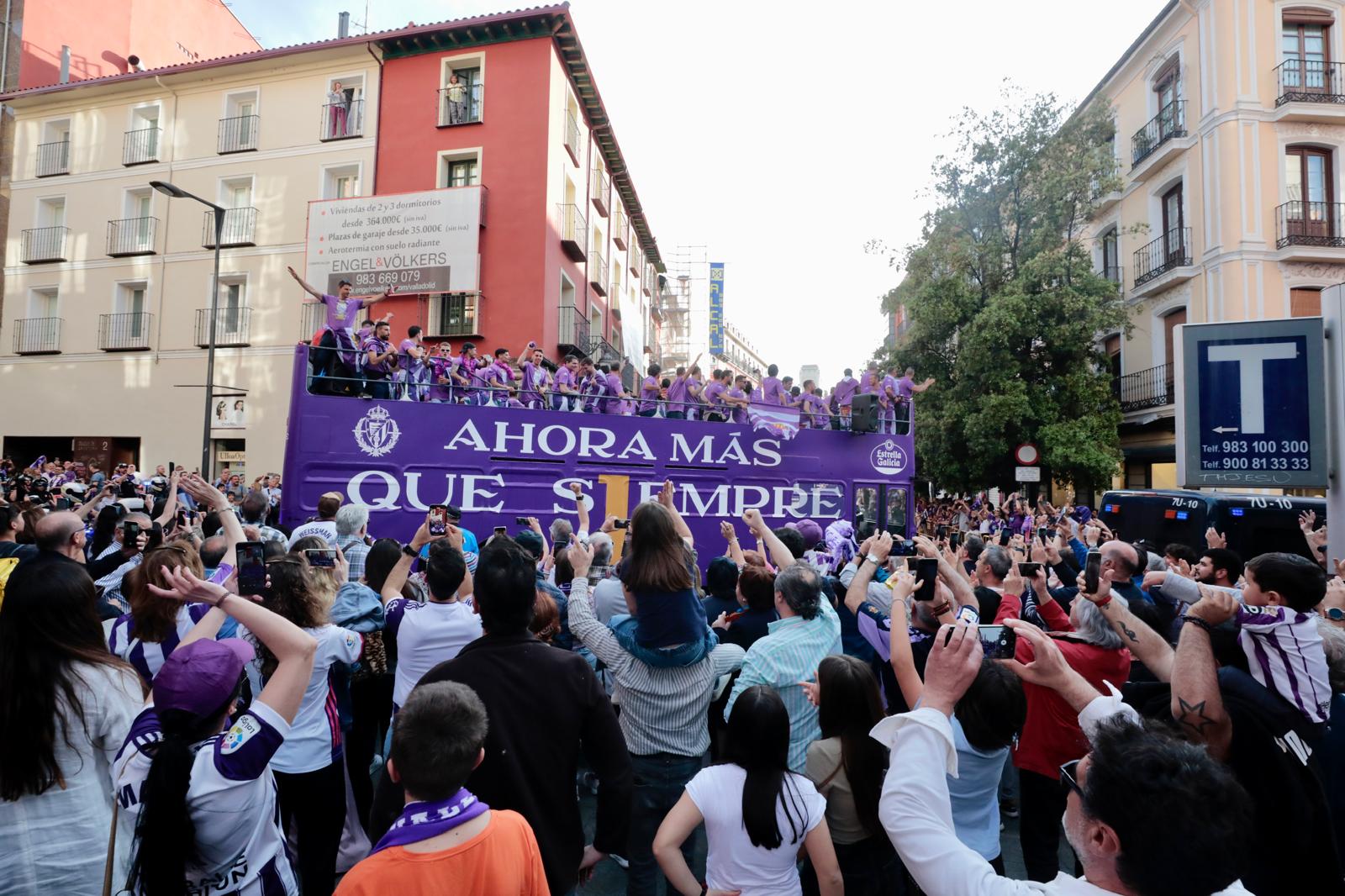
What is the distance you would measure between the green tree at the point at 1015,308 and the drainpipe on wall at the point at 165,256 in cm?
2222

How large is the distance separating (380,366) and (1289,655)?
10.8m

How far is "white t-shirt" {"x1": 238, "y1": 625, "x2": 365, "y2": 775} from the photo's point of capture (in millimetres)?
3432

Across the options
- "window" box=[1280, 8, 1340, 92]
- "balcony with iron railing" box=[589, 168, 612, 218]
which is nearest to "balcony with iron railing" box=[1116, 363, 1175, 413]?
"window" box=[1280, 8, 1340, 92]

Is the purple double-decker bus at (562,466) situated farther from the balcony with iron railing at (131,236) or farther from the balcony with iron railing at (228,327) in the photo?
the balcony with iron railing at (131,236)

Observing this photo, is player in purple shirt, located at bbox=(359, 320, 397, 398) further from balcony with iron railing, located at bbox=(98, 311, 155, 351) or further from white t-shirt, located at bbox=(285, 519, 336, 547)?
balcony with iron railing, located at bbox=(98, 311, 155, 351)

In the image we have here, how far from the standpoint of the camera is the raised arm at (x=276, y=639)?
2.27 metres

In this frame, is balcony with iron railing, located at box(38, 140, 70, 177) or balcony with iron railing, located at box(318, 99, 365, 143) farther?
balcony with iron railing, located at box(38, 140, 70, 177)

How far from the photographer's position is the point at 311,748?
3.47m

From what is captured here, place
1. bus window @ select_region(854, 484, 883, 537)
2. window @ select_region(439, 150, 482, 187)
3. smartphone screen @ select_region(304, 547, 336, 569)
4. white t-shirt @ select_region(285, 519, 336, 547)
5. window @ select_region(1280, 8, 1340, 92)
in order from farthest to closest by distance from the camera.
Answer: window @ select_region(439, 150, 482, 187) → window @ select_region(1280, 8, 1340, 92) → bus window @ select_region(854, 484, 883, 537) → white t-shirt @ select_region(285, 519, 336, 547) → smartphone screen @ select_region(304, 547, 336, 569)

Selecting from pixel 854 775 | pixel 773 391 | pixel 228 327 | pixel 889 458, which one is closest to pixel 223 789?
pixel 854 775

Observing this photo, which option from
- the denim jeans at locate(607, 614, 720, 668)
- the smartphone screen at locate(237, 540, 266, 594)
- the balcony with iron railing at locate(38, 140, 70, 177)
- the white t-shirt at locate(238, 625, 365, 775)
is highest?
the balcony with iron railing at locate(38, 140, 70, 177)

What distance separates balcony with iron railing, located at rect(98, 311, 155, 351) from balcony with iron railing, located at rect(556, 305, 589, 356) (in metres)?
12.5

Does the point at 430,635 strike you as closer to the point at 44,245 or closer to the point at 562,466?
the point at 562,466

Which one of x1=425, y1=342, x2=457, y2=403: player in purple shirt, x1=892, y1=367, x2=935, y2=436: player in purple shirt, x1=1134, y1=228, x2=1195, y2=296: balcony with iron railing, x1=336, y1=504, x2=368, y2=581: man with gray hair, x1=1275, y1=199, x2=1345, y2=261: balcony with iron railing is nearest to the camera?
x1=336, y1=504, x2=368, y2=581: man with gray hair
